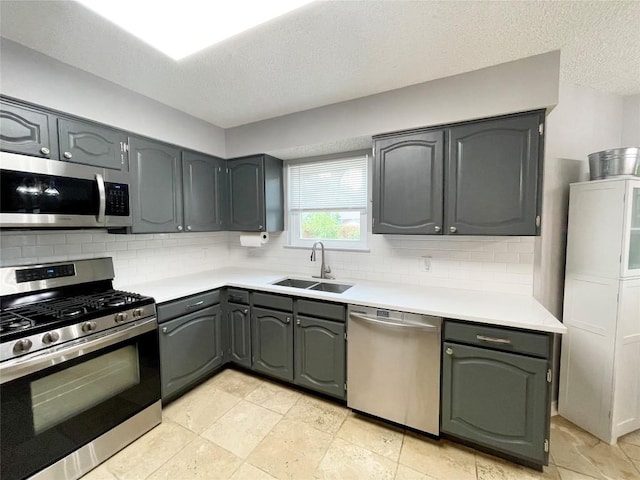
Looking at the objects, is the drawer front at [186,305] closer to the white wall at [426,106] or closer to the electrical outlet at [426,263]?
the white wall at [426,106]

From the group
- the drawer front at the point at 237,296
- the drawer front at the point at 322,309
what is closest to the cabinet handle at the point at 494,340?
the drawer front at the point at 322,309

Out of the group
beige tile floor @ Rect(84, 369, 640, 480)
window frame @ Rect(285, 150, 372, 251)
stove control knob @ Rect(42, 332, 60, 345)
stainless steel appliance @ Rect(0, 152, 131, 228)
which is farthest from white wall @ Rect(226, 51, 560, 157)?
beige tile floor @ Rect(84, 369, 640, 480)

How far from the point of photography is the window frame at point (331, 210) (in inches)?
105

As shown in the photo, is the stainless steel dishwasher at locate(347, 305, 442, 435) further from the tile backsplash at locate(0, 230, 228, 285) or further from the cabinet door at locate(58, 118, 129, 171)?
the cabinet door at locate(58, 118, 129, 171)

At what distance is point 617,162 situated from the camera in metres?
1.82

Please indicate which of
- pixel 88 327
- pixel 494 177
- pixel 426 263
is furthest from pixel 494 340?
pixel 88 327

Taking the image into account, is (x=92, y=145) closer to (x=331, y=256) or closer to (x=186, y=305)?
(x=186, y=305)

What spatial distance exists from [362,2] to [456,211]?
1.39 metres

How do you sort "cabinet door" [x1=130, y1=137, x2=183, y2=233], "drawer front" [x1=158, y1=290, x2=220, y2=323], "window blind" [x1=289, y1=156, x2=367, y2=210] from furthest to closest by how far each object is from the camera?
"window blind" [x1=289, y1=156, x2=367, y2=210] → "cabinet door" [x1=130, y1=137, x2=183, y2=233] → "drawer front" [x1=158, y1=290, x2=220, y2=323]

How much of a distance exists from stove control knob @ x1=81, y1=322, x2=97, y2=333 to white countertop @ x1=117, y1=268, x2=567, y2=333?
1.43 feet

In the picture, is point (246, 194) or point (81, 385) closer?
point (81, 385)

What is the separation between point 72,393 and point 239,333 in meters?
1.20

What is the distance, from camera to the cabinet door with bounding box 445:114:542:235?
69.2 inches

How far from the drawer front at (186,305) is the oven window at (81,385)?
29 centimetres
